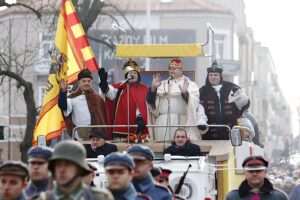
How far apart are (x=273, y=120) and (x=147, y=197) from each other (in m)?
125

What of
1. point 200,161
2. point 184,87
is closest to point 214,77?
point 184,87

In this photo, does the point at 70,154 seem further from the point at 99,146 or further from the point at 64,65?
the point at 64,65

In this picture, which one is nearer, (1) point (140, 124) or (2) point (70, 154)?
(2) point (70, 154)

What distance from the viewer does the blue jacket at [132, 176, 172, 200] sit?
11.1 meters

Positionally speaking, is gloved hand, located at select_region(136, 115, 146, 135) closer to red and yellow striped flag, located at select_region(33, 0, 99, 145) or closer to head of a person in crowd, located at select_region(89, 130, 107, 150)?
red and yellow striped flag, located at select_region(33, 0, 99, 145)

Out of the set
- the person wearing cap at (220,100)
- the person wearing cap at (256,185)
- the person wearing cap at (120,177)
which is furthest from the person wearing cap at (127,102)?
the person wearing cap at (120,177)

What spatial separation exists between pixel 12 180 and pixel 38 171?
0.97 meters

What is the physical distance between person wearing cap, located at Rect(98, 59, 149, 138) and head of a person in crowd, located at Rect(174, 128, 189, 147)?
1.92 meters

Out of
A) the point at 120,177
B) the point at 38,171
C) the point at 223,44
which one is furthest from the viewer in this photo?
the point at 223,44

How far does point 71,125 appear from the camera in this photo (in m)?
17.8

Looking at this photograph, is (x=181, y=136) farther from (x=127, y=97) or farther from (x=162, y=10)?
(x=162, y=10)

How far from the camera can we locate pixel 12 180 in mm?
9922

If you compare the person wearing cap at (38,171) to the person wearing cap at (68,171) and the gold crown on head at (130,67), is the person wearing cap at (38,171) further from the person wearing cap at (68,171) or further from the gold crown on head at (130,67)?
the gold crown on head at (130,67)

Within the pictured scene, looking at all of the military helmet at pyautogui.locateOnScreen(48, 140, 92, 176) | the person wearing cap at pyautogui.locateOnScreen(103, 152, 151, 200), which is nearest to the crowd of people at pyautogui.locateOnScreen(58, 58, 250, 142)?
the person wearing cap at pyautogui.locateOnScreen(103, 152, 151, 200)
